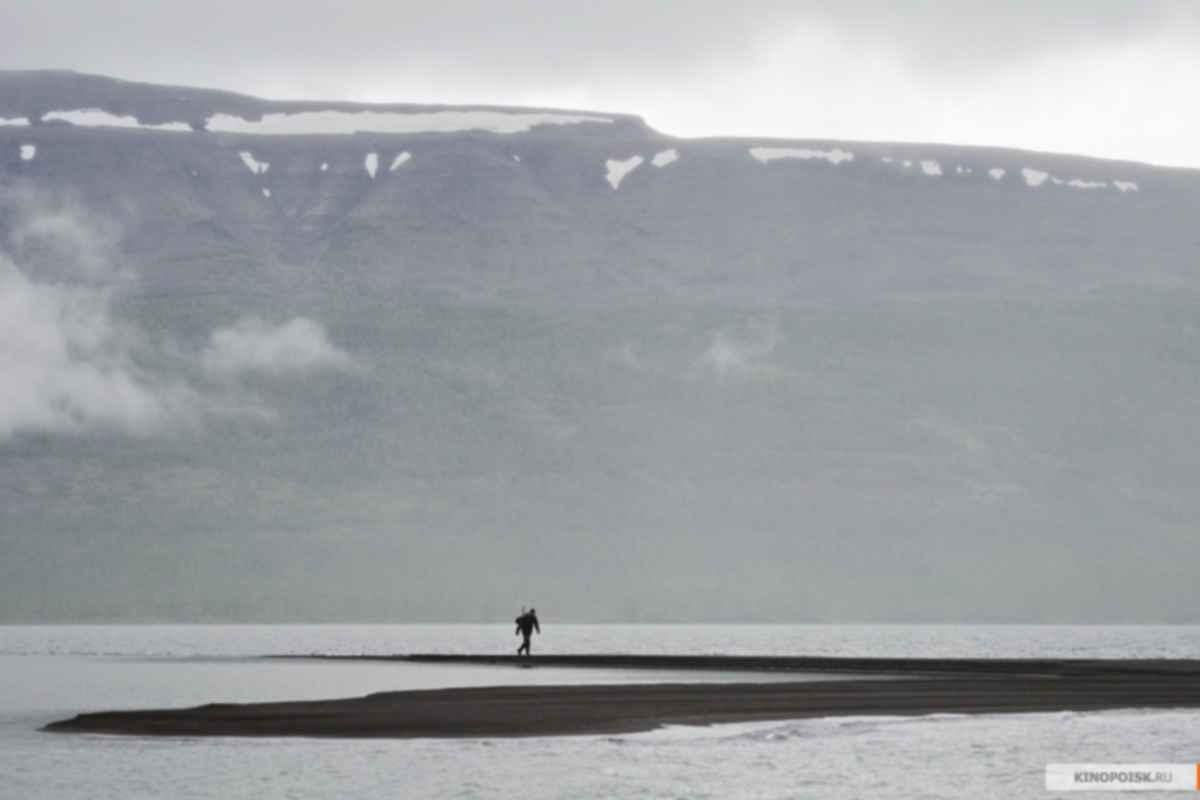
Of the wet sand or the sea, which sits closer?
the sea

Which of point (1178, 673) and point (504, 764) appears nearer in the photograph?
point (504, 764)

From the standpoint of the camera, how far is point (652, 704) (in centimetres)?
6178

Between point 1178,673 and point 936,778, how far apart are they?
32116mm

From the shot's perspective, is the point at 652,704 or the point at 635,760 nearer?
the point at 635,760

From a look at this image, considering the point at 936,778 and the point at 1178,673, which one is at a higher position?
the point at 1178,673

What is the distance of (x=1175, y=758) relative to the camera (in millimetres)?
47562

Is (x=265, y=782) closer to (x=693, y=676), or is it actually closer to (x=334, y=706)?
(x=334, y=706)

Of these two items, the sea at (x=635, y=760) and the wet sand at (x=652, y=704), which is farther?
the wet sand at (x=652, y=704)

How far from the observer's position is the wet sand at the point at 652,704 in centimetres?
5531

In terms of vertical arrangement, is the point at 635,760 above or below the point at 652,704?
below

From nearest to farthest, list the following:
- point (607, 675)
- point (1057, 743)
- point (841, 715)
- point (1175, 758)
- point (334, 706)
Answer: point (1175, 758) < point (1057, 743) < point (841, 715) < point (334, 706) < point (607, 675)

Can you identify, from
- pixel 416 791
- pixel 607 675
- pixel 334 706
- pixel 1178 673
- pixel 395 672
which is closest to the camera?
pixel 416 791

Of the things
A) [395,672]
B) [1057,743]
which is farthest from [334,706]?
[395,672]

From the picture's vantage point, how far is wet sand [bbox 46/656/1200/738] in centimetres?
5531
